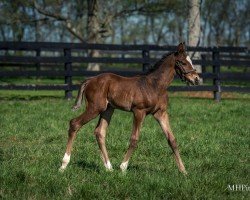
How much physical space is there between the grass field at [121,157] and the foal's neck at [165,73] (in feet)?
3.83

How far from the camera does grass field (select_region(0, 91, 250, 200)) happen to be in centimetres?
532

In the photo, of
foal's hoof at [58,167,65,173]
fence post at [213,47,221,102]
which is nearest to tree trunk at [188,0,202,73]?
fence post at [213,47,221,102]

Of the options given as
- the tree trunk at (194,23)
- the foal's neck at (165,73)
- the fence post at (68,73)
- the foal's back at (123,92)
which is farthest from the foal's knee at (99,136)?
the tree trunk at (194,23)

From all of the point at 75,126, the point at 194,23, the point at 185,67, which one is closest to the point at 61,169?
the point at 75,126

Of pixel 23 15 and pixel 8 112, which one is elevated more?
pixel 23 15

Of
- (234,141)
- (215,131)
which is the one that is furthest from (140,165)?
(215,131)

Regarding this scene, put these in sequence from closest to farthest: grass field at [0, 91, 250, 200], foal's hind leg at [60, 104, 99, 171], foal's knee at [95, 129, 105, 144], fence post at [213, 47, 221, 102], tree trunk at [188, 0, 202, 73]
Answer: grass field at [0, 91, 250, 200] < foal's hind leg at [60, 104, 99, 171] < foal's knee at [95, 129, 105, 144] < fence post at [213, 47, 221, 102] < tree trunk at [188, 0, 202, 73]

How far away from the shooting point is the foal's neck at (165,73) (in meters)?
6.61

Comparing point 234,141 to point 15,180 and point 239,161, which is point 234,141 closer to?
point 239,161

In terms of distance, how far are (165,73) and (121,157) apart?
1.65 meters

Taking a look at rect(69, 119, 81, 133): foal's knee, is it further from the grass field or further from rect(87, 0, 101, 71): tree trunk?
rect(87, 0, 101, 71): tree trunk

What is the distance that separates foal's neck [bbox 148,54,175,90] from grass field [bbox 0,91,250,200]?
117cm

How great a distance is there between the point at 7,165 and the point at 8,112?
6.03 meters

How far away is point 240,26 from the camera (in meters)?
54.6
